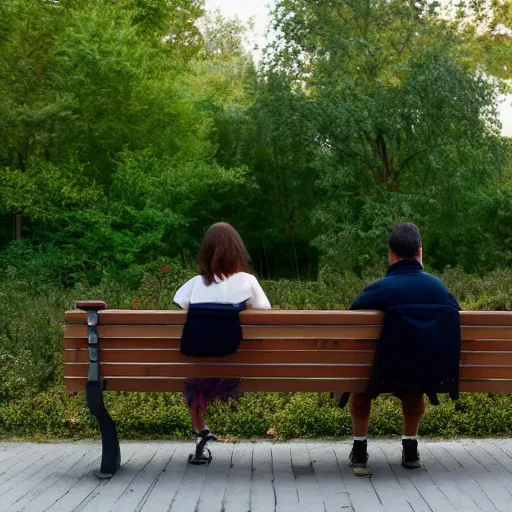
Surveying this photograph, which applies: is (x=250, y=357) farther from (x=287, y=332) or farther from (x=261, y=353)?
(x=287, y=332)

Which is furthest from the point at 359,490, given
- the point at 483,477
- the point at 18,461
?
the point at 18,461

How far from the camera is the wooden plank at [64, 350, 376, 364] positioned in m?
5.37

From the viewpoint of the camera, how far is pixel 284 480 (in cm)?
534

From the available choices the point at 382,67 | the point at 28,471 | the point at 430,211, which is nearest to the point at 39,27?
the point at 382,67

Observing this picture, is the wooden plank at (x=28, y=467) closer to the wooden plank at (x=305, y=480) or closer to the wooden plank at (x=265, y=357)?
the wooden plank at (x=265, y=357)

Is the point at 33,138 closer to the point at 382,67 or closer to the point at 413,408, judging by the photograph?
the point at 382,67

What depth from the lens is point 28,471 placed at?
5672mm

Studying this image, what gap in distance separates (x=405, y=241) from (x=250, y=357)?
111 cm

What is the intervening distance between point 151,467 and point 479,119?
2110cm

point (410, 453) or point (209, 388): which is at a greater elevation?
point (209, 388)

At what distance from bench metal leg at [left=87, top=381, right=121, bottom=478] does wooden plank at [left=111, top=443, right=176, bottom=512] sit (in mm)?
170

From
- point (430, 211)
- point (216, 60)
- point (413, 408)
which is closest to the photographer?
point (413, 408)

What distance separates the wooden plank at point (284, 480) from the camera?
4.76 metres

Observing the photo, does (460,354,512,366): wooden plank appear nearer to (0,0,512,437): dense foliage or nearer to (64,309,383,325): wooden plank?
(64,309,383,325): wooden plank
